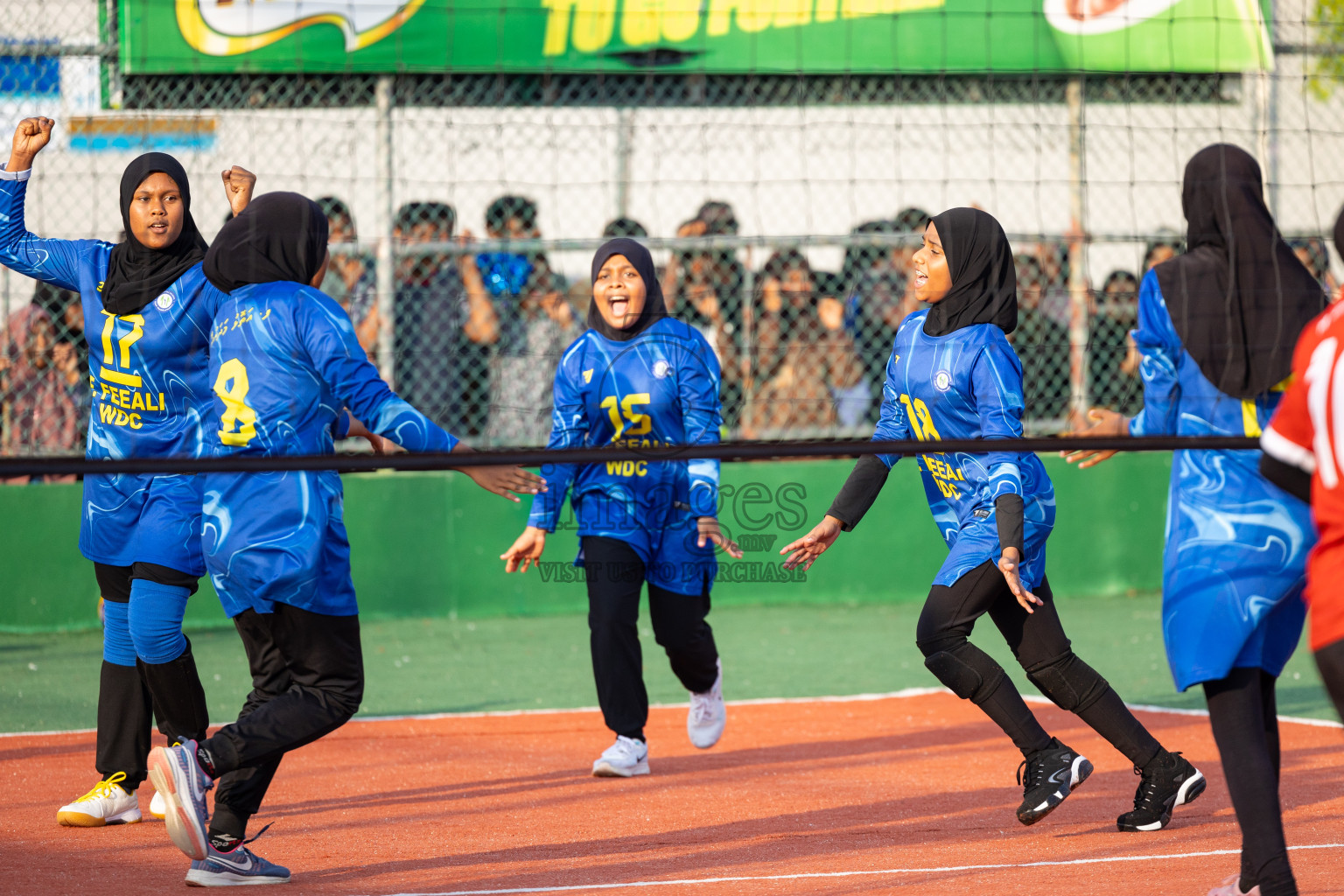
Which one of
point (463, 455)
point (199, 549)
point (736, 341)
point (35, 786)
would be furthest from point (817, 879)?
point (736, 341)

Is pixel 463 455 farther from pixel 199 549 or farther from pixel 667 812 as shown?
pixel 667 812

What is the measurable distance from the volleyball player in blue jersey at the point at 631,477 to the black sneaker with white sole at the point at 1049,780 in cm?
167

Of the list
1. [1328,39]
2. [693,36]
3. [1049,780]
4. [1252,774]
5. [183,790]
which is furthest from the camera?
[1328,39]

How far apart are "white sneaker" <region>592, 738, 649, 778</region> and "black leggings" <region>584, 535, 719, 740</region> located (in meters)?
0.04

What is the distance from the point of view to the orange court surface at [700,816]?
453 centimetres

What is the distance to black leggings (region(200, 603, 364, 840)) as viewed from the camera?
14.0 ft

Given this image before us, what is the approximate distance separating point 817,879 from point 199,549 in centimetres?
236

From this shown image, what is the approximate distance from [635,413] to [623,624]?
0.86m

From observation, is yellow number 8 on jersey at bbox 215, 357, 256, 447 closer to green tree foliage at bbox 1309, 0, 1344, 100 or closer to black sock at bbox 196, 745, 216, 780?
black sock at bbox 196, 745, 216, 780

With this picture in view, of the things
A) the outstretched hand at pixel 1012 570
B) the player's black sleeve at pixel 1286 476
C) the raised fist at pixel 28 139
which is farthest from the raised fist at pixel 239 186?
the player's black sleeve at pixel 1286 476

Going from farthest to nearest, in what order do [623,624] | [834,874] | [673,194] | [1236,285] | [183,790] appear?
[673,194] < [623,624] < [834,874] < [183,790] < [1236,285]

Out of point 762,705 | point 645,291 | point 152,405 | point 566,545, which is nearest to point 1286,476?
point 645,291

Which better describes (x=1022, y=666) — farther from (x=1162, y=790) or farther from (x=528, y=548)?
(x=528, y=548)

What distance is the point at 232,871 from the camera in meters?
4.45
